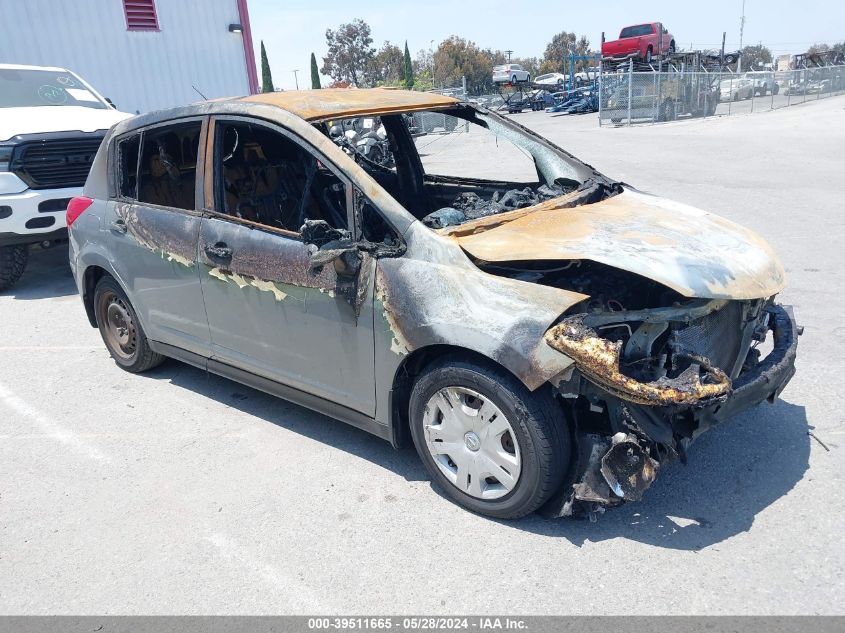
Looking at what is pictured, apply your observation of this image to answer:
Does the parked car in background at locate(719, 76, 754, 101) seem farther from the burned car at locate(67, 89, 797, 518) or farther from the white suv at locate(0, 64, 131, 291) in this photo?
the burned car at locate(67, 89, 797, 518)

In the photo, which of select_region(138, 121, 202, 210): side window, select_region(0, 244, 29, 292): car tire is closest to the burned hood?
select_region(138, 121, 202, 210): side window

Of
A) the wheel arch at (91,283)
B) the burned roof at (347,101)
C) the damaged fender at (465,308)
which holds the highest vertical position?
the burned roof at (347,101)

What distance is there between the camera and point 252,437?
414 centimetres

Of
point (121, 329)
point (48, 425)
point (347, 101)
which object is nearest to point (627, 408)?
point (347, 101)

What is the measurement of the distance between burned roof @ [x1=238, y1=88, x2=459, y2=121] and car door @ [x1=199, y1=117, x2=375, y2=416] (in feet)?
0.58

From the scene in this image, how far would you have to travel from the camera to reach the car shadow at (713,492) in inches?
120

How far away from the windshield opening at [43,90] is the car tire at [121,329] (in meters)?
4.72

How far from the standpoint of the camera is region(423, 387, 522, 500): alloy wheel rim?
301cm

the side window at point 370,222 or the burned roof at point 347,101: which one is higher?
the burned roof at point 347,101

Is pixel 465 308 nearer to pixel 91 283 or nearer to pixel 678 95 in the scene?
pixel 91 283

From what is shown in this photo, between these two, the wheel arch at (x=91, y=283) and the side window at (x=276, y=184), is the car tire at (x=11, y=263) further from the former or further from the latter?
the side window at (x=276, y=184)

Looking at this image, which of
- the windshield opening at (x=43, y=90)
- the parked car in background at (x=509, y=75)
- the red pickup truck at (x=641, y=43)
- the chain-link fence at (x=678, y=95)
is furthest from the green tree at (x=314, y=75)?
the windshield opening at (x=43, y=90)


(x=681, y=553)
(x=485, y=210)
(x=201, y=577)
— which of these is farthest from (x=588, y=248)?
(x=201, y=577)

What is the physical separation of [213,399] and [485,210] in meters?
2.26
